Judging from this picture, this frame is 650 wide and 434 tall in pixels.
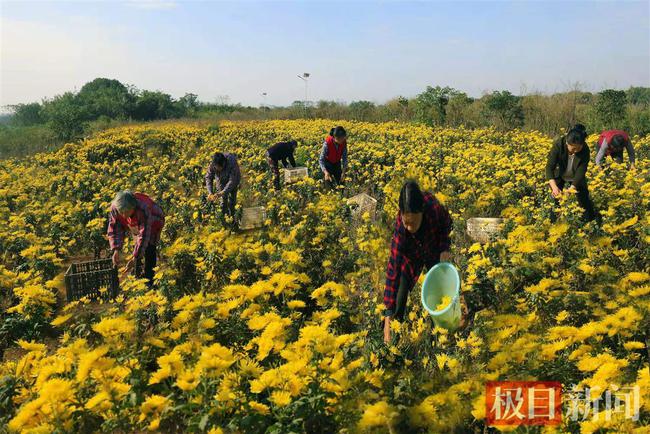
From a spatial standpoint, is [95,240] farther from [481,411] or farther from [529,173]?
[529,173]

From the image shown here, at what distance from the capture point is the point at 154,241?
4559mm

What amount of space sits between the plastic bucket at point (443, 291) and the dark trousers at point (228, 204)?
3.97 metres

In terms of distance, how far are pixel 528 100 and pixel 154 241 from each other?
49.6ft

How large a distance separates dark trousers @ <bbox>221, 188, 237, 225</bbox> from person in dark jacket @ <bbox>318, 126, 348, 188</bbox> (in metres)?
1.38

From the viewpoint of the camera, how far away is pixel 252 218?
654cm

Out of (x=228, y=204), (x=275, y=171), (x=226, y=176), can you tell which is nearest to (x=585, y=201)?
(x=226, y=176)

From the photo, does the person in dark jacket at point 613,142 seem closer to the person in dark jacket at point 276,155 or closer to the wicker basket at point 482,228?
the wicker basket at point 482,228

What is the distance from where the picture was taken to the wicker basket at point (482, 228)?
5012 millimetres

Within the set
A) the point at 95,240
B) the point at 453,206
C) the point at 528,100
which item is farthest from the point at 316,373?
the point at 528,100

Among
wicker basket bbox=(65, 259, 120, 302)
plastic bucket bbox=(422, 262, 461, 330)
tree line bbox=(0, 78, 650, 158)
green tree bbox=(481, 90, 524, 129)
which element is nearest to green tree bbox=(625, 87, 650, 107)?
tree line bbox=(0, 78, 650, 158)

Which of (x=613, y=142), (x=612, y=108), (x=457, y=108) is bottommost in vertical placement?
(x=613, y=142)

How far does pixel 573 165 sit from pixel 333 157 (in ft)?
11.0

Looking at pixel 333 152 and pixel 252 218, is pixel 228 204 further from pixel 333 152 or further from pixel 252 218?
pixel 333 152

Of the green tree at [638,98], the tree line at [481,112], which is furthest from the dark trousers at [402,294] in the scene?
the green tree at [638,98]
